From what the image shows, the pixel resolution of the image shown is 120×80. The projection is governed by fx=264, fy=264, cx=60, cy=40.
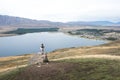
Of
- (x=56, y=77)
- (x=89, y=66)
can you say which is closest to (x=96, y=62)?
(x=89, y=66)

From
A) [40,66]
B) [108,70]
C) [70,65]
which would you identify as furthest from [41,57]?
[108,70]

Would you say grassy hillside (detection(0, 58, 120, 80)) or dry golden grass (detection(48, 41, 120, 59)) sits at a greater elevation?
grassy hillside (detection(0, 58, 120, 80))

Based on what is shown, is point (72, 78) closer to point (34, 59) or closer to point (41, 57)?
point (41, 57)

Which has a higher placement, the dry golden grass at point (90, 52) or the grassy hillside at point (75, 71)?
the grassy hillside at point (75, 71)

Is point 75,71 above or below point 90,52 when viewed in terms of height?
above

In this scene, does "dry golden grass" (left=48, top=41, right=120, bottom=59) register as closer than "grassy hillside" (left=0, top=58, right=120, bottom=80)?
No

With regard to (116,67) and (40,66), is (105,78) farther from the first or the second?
(40,66)

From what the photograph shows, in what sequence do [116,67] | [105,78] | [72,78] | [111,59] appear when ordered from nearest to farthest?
1. [105,78]
2. [72,78]
3. [116,67]
4. [111,59]

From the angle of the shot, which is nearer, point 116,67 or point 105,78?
point 105,78

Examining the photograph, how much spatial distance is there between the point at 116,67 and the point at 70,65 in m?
6.92

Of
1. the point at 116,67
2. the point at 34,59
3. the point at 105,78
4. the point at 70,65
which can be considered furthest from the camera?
the point at 34,59

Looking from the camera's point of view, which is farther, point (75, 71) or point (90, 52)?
point (90, 52)

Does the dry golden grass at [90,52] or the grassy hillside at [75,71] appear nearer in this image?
the grassy hillside at [75,71]

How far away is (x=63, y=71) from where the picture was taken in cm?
3612
